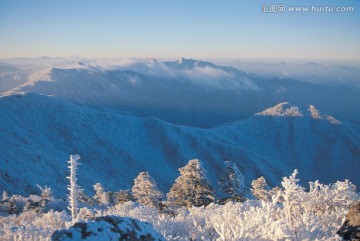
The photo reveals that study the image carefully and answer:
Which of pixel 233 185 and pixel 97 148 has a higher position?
pixel 233 185

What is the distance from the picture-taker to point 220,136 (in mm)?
167375

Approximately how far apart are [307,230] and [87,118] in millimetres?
133008

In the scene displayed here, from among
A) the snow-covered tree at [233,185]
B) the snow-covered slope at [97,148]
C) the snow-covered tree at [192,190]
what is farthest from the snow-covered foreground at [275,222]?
the snow-covered slope at [97,148]

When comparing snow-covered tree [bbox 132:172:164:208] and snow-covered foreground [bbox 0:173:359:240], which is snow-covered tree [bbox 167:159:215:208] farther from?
snow-covered foreground [bbox 0:173:359:240]

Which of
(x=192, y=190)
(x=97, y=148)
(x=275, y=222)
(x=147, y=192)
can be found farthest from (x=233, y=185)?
(x=97, y=148)

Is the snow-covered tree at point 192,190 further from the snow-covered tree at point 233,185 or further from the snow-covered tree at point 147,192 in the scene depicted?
the snow-covered tree at point 233,185

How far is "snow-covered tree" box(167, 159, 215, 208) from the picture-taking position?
29.5 metres

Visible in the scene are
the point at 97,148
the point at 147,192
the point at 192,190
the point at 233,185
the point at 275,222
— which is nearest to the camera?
the point at 275,222

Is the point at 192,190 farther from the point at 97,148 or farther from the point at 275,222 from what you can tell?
the point at 97,148

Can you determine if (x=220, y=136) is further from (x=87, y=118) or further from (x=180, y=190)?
(x=180, y=190)

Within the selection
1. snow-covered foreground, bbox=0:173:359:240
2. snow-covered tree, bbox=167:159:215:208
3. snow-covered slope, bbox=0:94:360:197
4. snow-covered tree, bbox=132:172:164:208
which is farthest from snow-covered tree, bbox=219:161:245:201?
snow-covered slope, bbox=0:94:360:197

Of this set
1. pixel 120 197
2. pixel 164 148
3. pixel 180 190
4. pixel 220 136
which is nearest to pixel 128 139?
pixel 164 148

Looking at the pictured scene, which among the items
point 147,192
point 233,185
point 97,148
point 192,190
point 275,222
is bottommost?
point 97,148

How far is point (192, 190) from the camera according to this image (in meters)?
30.1
